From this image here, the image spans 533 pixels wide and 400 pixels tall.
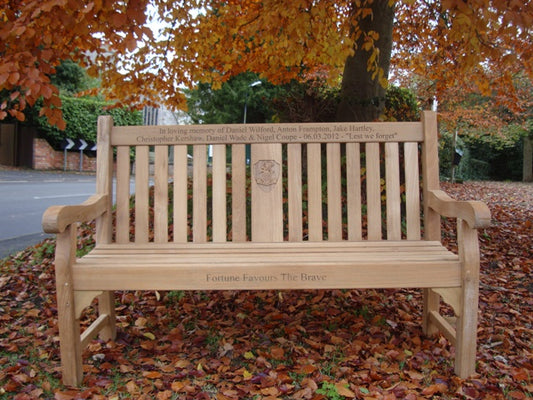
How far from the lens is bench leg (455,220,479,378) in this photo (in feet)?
6.72

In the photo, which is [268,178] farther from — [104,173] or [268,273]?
[104,173]

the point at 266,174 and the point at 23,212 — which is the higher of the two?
the point at 266,174

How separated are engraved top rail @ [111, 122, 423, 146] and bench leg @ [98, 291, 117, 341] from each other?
89cm

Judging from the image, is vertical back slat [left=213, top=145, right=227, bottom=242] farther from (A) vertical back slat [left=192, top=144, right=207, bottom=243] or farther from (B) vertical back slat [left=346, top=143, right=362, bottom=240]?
(B) vertical back slat [left=346, top=143, right=362, bottom=240]

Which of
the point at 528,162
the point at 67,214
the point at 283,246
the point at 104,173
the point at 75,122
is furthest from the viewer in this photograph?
the point at 75,122

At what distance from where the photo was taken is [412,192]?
2.69 metres

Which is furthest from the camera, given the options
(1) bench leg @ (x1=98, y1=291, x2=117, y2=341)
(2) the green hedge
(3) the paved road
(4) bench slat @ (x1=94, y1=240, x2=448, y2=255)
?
(2) the green hedge

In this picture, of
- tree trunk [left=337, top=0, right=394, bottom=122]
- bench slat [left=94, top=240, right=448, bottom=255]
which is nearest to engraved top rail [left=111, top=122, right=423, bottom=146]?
bench slat [left=94, top=240, right=448, bottom=255]

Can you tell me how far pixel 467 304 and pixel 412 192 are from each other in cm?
80

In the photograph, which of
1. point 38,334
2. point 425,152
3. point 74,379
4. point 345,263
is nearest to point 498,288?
point 425,152

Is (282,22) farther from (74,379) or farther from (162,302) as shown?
(74,379)

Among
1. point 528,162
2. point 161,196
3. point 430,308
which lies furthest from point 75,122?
point 430,308

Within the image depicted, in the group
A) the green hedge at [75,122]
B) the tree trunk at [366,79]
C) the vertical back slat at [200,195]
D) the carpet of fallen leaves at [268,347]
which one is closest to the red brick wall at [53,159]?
the green hedge at [75,122]

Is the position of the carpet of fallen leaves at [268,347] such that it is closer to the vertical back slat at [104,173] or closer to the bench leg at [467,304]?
the bench leg at [467,304]
